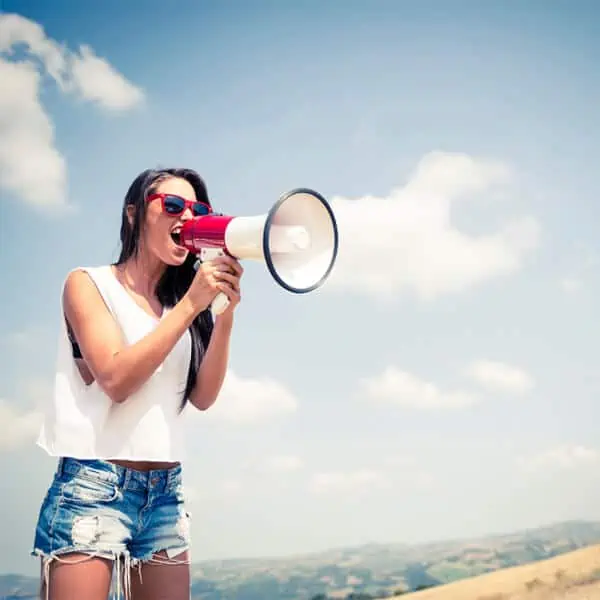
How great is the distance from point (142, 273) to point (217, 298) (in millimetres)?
153

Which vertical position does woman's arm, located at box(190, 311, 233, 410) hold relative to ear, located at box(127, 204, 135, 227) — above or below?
below

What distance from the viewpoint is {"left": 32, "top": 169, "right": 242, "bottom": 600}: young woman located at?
3.41 ft

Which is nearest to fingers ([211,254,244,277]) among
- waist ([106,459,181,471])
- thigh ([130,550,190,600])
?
waist ([106,459,181,471])

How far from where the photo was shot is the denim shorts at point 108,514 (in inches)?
40.5

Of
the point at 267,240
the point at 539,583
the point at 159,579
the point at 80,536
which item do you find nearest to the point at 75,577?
the point at 80,536

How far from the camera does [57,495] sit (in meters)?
1.05

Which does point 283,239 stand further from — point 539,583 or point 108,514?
point 539,583

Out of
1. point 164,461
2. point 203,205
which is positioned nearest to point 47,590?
point 164,461

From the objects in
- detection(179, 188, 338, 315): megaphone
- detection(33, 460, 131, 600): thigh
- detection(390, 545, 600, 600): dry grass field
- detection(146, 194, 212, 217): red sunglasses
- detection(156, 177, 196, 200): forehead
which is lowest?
detection(390, 545, 600, 600): dry grass field

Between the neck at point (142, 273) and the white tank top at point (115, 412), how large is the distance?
Result: 0.16 feet

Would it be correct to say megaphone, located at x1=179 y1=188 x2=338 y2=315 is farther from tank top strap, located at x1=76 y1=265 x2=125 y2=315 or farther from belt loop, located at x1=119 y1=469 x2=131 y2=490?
belt loop, located at x1=119 y1=469 x2=131 y2=490

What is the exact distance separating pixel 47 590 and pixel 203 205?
2.21 feet

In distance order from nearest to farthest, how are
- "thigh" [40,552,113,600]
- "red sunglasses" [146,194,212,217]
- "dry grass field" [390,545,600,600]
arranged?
"thigh" [40,552,113,600]
"red sunglasses" [146,194,212,217]
"dry grass field" [390,545,600,600]

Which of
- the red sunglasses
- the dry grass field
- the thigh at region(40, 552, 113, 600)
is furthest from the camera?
the dry grass field
